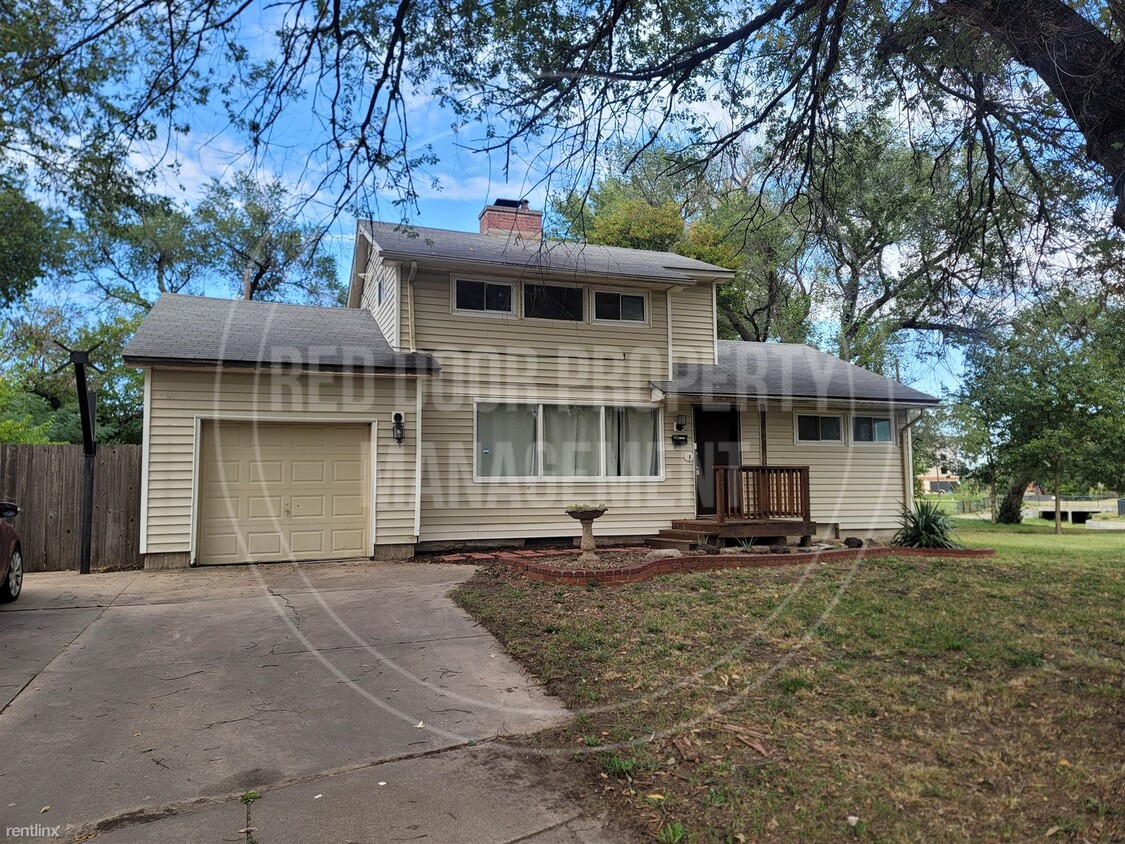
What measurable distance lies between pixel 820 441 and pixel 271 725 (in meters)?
12.0

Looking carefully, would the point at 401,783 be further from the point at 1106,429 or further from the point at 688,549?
the point at 1106,429

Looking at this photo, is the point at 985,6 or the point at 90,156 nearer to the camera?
the point at 985,6

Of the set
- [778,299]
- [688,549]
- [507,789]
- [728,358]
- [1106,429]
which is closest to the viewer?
[507,789]

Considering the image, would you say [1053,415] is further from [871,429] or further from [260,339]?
[260,339]

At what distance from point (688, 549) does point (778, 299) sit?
1329cm

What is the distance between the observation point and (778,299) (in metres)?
22.3

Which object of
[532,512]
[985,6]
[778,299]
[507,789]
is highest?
[778,299]

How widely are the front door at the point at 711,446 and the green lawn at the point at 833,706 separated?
5587 millimetres

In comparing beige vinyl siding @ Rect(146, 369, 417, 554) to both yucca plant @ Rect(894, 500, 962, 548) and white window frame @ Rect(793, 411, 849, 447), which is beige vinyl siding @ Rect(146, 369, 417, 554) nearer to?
white window frame @ Rect(793, 411, 849, 447)

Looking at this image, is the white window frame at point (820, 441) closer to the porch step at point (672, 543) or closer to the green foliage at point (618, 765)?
the porch step at point (672, 543)

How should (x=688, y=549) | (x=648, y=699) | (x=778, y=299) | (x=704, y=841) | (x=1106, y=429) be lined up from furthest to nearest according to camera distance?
(x=778, y=299)
(x=1106, y=429)
(x=688, y=549)
(x=648, y=699)
(x=704, y=841)

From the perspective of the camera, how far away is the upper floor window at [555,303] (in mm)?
12312

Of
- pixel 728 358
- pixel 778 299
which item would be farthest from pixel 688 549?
pixel 778 299

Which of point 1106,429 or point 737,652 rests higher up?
point 1106,429
